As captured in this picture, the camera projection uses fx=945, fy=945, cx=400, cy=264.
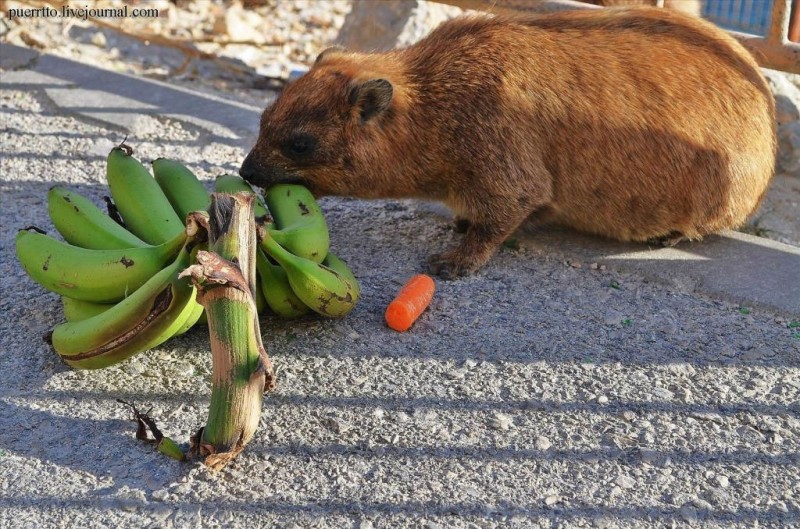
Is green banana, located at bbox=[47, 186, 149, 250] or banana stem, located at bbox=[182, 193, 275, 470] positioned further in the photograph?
green banana, located at bbox=[47, 186, 149, 250]

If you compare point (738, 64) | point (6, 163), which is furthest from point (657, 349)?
point (6, 163)

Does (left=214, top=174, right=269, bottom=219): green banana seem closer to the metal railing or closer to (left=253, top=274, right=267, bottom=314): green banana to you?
(left=253, top=274, right=267, bottom=314): green banana

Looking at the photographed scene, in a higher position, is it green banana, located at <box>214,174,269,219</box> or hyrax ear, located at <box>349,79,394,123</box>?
hyrax ear, located at <box>349,79,394,123</box>

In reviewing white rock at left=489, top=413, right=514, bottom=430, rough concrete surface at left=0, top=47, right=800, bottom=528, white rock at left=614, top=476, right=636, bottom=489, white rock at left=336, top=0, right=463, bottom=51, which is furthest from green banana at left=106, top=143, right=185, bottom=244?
white rock at left=336, top=0, right=463, bottom=51

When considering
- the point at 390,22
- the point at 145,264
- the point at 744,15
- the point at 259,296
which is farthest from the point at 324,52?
the point at 744,15

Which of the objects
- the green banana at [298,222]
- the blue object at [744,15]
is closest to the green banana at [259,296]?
the green banana at [298,222]

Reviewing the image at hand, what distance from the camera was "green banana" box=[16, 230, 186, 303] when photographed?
11.0 ft

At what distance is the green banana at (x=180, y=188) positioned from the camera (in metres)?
4.04

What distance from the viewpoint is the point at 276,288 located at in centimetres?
368

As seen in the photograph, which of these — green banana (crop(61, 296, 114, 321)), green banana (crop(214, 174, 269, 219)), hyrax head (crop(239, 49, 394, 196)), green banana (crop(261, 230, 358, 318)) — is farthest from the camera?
hyrax head (crop(239, 49, 394, 196))

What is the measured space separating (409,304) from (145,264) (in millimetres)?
1088

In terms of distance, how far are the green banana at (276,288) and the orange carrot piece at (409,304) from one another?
1.19ft

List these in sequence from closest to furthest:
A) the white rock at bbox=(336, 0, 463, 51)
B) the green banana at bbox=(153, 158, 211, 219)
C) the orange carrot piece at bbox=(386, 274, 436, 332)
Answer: the orange carrot piece at bbox=(386, 274, 436, 332) < the green banana at bbox=(153, 158, 211, 219) < the white rock at bbox=(336, 0, 463, 51)

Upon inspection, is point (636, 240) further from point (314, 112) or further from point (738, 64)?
point (314, 112)
